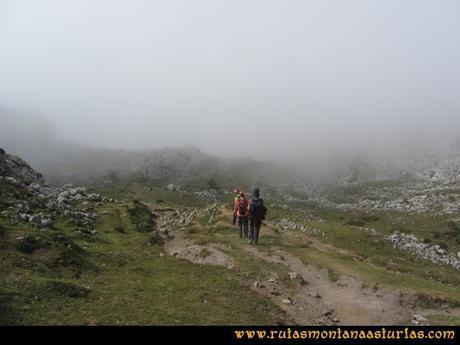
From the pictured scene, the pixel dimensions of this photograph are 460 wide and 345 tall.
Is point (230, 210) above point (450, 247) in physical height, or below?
above

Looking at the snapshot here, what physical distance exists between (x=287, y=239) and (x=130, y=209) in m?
33.2

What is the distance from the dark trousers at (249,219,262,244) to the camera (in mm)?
40475

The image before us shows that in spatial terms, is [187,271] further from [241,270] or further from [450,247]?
[450,247]

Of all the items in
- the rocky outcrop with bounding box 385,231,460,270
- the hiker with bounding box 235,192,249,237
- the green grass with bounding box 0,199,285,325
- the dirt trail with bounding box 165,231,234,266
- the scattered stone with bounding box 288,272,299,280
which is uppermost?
the hiker with bounding box 235,192,249,237

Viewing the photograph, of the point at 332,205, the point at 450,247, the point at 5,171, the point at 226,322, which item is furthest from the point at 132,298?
the point at 332,205

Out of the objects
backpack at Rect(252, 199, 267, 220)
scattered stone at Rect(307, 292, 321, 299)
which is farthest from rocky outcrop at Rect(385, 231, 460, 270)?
scattered stone at Rect(307, 292, 321, 299)

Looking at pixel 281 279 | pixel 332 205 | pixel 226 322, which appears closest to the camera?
pixel 226 322

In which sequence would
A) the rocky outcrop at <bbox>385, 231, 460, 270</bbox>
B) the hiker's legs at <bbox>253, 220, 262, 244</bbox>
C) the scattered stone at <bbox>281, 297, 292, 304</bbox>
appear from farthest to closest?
the rocky outcrop at <bbox>385, 231, 460, 270</bbox>
the hiker's legs at <bbox>253, 220, 262, 244</bbox>
the scattered stone at <bbox>281, 297, 292, 304</bbox>

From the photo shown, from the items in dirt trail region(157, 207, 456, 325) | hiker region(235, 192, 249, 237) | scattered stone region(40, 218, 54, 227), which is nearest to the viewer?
dirt trail region(157, 207, 456, 325)

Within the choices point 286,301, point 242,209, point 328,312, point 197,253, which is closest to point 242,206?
point 242,209

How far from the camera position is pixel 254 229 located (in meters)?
42.5

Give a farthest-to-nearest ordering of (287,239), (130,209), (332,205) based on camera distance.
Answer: (332,205), (130,209), (287,239)

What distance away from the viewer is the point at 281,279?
3356 cm

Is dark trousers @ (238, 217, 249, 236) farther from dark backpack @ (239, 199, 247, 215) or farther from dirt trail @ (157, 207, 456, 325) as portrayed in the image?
dirt trail @ (157, 207, 456, 325)
